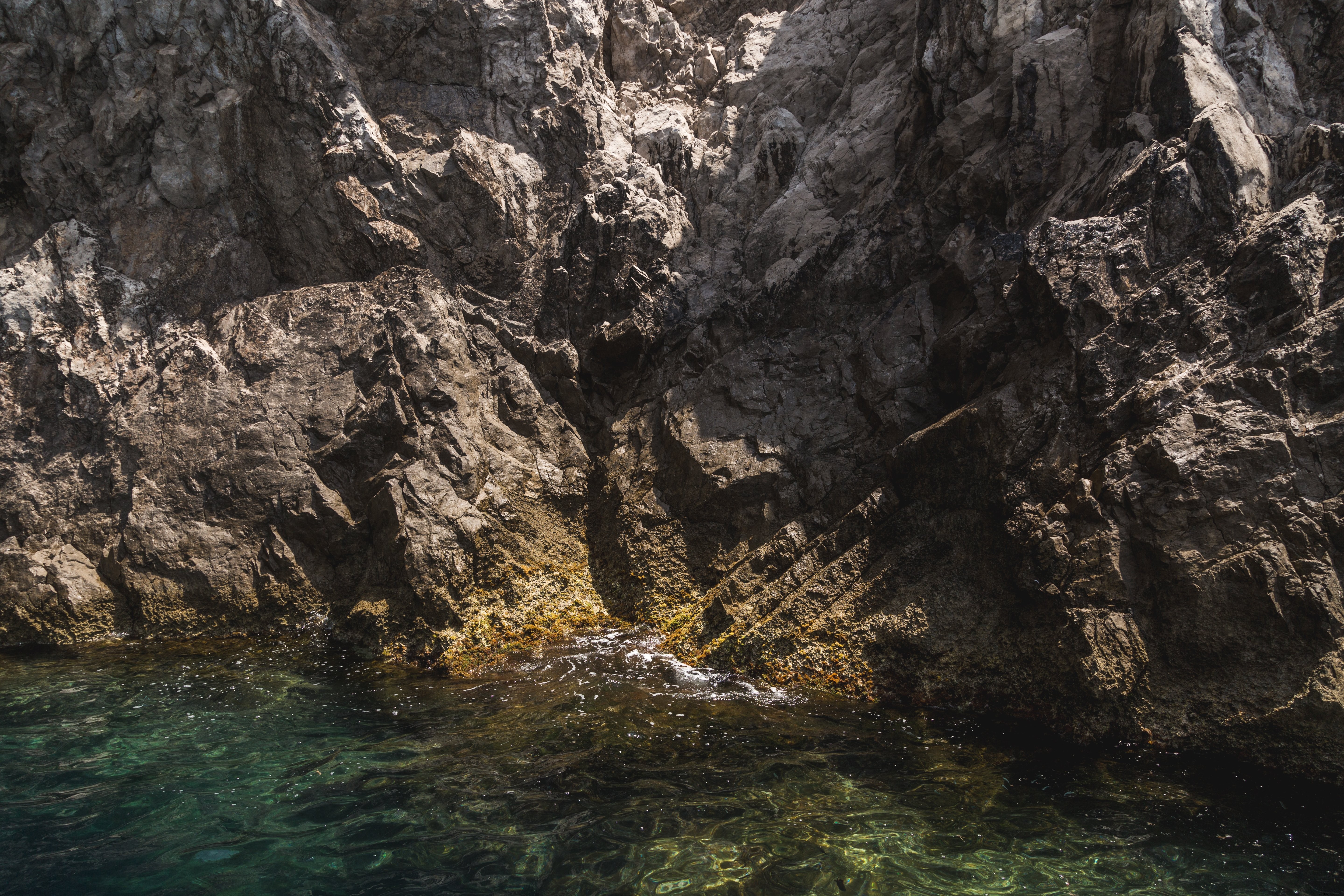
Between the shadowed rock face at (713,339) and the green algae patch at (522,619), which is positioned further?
the green algae patch at (522,619)

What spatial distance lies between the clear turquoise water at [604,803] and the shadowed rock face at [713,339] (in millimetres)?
996

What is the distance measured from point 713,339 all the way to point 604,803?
7.78 metres

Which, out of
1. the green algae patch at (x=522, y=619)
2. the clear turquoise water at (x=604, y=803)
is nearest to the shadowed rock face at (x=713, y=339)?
the green algae patch at (x=522, y=619)

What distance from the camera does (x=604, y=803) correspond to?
18.4ft

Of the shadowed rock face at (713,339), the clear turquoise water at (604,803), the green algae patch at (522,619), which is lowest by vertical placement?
the clear turquoise water at (604,803)

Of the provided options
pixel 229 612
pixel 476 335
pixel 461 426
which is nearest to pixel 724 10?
pixel 476 335

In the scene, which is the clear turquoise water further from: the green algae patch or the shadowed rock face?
the green algae patch

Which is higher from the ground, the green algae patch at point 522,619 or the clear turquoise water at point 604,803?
the green algae patch at point 522,619

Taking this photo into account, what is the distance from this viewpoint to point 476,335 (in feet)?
41.0

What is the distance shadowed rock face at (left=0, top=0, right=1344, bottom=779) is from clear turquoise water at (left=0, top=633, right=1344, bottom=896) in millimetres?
996

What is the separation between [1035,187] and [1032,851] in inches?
318

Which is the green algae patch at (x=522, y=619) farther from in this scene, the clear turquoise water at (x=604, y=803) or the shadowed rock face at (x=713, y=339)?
the clear turquoise water at (x=604, y=803)

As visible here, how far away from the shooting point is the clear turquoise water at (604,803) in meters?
4.72

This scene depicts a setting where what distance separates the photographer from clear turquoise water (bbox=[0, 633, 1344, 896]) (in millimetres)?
4719
